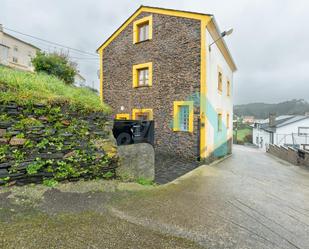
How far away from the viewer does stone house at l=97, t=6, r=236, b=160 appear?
8617mm

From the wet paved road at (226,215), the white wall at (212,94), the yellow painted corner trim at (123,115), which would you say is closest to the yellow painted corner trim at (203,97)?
the white wall at (212,94)

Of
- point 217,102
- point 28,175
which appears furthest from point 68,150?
point 217,102

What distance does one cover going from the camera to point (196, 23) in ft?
28.2

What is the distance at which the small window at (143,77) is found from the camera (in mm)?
10602

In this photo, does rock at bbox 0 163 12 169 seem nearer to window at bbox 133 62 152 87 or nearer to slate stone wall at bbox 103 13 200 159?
slate stone wall at bbox 103 13 200 159

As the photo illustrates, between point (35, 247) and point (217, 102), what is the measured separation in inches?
407

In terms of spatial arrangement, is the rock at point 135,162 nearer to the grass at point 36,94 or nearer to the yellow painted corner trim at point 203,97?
the grass at point 36,94

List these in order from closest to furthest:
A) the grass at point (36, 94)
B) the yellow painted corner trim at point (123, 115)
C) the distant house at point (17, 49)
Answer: the grass at point (36, 94), the yellow painted corner trim at point (123, 115), the distant house at point (17, 49)

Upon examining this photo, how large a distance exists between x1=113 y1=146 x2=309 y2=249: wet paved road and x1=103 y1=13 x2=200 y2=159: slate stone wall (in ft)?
13.6

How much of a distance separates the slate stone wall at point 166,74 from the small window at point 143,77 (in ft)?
1.36

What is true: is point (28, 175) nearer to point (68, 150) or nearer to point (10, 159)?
point (10, 159)

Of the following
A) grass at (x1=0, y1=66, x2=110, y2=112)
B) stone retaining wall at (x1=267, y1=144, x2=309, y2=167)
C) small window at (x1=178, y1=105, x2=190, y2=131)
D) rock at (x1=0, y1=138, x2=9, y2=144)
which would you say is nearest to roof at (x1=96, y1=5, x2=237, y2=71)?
small window at (x1=178, y1=105, x2=190, y2=131)

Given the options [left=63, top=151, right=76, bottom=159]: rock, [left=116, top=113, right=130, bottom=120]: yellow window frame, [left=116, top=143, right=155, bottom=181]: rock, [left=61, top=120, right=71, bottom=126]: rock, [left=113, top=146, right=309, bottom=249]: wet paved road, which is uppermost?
[left=116, top=113, right=130, bottom=120]: yellow window frame

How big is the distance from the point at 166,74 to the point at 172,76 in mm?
400
